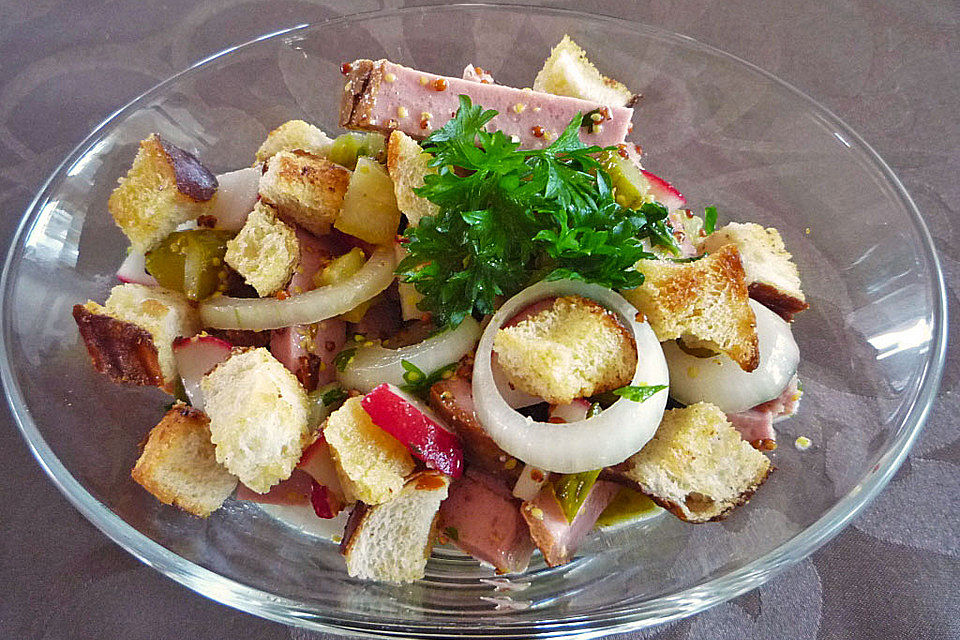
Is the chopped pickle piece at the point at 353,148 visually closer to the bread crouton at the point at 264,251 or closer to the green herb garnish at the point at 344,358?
the bread crouton at the point at 264,251

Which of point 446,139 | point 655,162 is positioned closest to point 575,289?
point 446,139

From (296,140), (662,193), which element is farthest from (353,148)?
(662,193)

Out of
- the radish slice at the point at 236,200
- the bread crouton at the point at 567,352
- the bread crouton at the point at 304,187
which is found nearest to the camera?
the bread crouton at the point at 567,352

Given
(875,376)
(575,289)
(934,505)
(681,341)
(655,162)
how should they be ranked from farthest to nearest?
(655,162)
(934,505)
(875,376)
(681,341)
(575,289)

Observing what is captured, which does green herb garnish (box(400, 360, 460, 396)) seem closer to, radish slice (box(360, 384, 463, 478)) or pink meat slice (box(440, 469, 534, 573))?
radish slice (box(360, 384, 463, 478))

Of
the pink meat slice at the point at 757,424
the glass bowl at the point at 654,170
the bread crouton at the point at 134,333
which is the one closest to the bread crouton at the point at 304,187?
the bread crouton at the point at 134,333

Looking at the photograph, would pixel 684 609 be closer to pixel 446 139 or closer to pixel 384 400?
pixel 384 400
